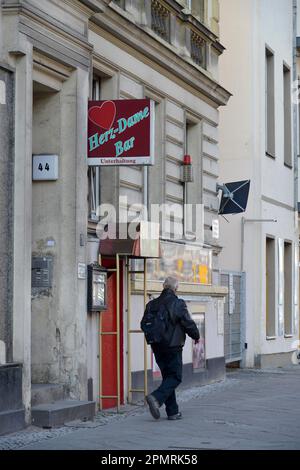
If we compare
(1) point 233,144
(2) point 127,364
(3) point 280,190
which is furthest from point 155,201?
(3) point 280,190

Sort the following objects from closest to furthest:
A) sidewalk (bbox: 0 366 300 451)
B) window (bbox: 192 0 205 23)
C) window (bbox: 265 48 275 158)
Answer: sidewalk (bbox: 0 366 300 451)
window (bbox: 192 0 205 23)
window (bbox: 265 48 275 158)

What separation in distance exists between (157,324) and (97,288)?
120 centimetres

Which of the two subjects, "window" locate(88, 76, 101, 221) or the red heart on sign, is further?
"window" locate(88, 76, 101, 221)

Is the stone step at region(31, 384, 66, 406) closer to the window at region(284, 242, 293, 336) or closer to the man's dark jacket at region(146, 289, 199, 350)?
the man's dark jacket at region(146, 289, 199, 350)

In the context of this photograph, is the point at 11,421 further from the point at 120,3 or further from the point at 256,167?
the point at 256,167

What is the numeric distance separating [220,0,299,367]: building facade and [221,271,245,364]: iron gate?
1.9 inches

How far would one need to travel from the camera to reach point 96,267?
48.9ft

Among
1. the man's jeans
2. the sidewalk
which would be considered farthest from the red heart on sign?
the sidewalk

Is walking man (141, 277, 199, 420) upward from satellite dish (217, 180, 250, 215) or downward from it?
downward

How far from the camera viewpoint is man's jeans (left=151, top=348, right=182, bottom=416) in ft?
45.8

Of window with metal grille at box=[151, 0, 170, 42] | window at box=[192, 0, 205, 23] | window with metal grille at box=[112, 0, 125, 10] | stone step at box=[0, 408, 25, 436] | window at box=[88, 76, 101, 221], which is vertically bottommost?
stone step at box=[0, 408, 25, 436]

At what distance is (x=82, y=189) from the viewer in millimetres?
14461

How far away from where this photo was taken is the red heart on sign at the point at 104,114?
48.5ft

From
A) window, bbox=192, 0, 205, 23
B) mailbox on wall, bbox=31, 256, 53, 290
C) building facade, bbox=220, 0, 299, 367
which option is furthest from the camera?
building facade, bbox=220, 0, 299, 367
